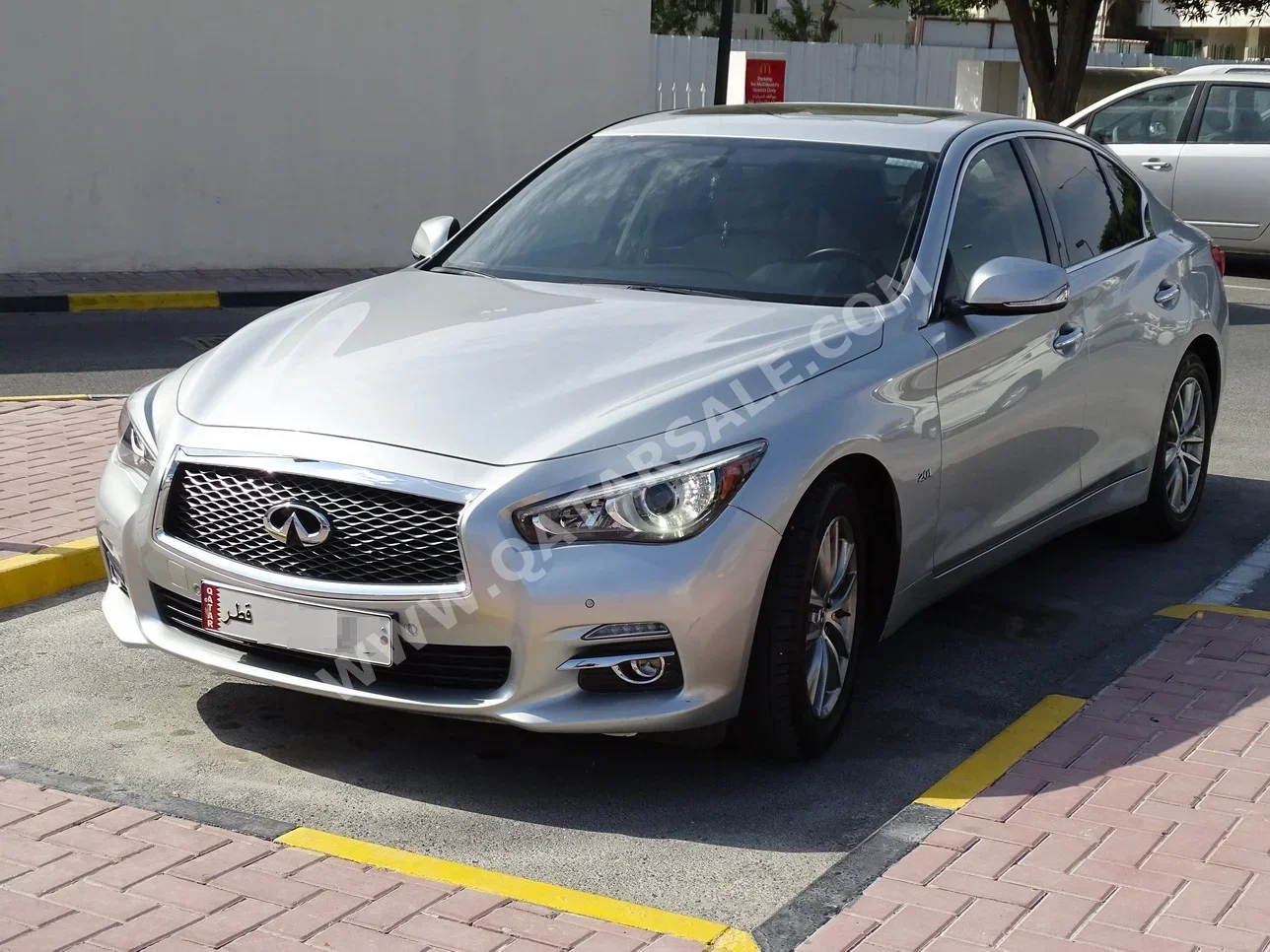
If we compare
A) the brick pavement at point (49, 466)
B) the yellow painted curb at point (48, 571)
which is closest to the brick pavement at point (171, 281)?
the brick pavement at point (49, 466)

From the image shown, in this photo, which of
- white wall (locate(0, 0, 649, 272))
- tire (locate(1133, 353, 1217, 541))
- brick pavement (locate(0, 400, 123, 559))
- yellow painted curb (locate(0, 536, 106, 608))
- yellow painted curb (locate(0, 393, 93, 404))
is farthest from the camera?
white wall (locate(0, 0, 649, 272))

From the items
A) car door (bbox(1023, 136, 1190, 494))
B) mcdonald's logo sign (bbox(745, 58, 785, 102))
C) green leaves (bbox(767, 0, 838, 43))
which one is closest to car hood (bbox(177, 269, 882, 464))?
car door (bbox(1023, 136, 1190, 494))

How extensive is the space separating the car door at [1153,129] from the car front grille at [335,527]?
1267 cm

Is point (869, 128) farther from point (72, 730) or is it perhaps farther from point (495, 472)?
point (72, 730)

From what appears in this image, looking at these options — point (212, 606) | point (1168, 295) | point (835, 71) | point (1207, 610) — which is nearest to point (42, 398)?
point (212, 606)

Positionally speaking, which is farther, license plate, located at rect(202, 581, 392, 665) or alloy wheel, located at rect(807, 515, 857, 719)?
alloy wheel, located at rect(807, 515, 857, 719)

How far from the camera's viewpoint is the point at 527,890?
3.67 metres

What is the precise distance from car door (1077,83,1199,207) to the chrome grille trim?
12.7 meters

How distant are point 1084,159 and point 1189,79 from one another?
10.1 m

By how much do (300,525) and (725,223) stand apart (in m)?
1.85

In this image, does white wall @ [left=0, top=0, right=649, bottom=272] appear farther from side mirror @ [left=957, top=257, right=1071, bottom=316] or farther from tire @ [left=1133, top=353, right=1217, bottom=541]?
side mirror @ [left=957, top=257, right=1071, bottom=316]

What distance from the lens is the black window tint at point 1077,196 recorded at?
5.94 metres

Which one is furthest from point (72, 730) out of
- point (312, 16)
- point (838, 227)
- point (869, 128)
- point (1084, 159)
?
point (312, 16)

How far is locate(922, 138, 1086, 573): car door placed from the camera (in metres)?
4.96
